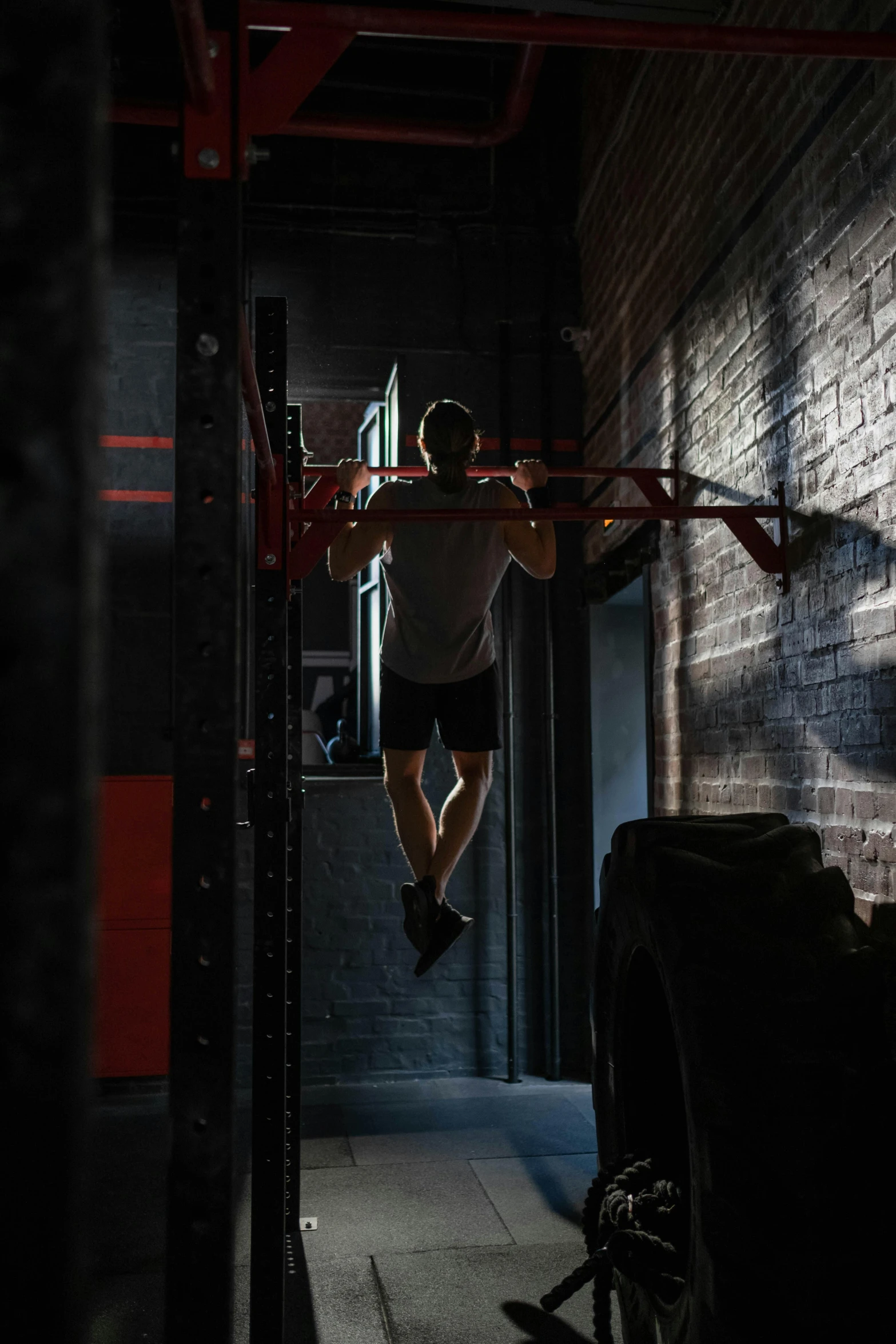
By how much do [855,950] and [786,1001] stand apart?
0.58 feet

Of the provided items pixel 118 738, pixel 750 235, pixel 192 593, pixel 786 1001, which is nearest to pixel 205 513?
pixel 192 593

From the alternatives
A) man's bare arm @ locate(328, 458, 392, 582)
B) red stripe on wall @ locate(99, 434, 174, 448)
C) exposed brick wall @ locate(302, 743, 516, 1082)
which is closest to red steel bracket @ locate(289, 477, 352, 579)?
man's bare arm @ locate(328, 458, 392, 582)

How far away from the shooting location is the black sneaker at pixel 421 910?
2.94m

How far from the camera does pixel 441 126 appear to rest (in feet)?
12.9

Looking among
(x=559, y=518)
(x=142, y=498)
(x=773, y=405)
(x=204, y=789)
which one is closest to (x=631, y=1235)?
(x=204, y=789)

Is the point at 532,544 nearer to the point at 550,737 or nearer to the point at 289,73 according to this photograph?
the point at 289,73

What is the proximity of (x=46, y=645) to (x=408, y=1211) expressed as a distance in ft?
10.9

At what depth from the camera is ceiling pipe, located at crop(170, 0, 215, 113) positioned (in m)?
1.15

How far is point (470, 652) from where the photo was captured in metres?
3.10

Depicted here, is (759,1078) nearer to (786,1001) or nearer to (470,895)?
(786,1001)

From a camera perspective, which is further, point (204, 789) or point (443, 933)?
point (443, 933)

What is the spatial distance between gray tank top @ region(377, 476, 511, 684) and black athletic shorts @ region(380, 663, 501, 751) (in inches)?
1.6

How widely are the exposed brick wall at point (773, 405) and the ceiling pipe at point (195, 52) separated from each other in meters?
1.45

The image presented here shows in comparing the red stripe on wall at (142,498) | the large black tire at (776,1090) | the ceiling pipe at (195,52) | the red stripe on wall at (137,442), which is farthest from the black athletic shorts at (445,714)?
the red stripe on wall at (137,442)
